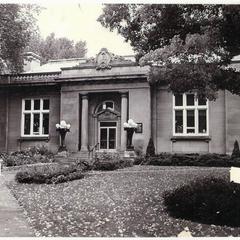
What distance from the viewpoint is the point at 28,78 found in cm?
3023

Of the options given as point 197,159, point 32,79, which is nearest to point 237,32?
point 197,159

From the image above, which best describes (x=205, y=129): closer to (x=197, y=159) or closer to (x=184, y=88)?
(x=197, y=159)

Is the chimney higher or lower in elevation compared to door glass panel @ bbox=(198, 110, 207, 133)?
higher

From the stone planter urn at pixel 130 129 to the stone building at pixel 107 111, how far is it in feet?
2.79

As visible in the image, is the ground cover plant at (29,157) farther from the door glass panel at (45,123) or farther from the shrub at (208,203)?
the shrub at (208,203)

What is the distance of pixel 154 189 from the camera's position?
1312 cm

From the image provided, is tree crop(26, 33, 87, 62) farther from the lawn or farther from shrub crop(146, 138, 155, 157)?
the lawn

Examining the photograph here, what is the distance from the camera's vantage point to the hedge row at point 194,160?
22.0 metres

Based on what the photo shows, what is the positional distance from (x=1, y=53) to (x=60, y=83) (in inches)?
168

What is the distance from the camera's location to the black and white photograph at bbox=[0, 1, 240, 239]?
31.6 feet

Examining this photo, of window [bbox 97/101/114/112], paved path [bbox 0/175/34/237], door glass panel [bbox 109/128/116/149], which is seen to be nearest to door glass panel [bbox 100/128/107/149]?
door glass panel [bbox 109/128/116/149]

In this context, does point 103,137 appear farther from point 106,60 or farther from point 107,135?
point 106,60

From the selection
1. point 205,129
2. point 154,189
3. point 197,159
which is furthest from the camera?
point 205,129

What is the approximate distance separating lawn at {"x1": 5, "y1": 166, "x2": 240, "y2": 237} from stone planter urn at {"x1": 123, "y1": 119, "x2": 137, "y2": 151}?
9.36 metres
